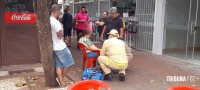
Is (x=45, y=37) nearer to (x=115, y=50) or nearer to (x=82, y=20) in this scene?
(x=115, y=50)

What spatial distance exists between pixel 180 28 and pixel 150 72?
150 inches

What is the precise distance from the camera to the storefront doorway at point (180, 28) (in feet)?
31.3

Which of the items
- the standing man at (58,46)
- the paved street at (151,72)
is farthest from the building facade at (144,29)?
the standing man at (58,46)

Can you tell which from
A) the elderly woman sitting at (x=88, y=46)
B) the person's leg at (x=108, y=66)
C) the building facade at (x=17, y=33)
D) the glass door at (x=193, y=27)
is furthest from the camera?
the glass door at (x=193, y=27)

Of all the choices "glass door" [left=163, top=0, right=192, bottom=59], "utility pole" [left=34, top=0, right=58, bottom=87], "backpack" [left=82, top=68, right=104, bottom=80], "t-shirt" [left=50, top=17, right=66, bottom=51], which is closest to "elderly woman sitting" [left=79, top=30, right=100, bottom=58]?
"backpack" [left=82, top=68, right=104, bottom=80]

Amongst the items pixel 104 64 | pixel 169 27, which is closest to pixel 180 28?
pixel 169 27

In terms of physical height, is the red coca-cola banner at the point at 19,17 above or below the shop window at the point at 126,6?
below

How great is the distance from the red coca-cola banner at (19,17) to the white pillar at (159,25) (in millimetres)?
4572

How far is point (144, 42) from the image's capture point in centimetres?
1059

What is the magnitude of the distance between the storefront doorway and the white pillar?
0.22 meters

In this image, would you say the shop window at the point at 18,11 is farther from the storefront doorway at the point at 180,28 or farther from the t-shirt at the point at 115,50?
the storefront doorway at the point at 180,28

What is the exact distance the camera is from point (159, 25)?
31.6ft

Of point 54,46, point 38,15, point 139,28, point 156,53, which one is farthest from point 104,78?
point 139,28

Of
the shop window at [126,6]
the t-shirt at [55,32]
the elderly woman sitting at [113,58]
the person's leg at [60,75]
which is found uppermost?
the shop window at [126,6]
